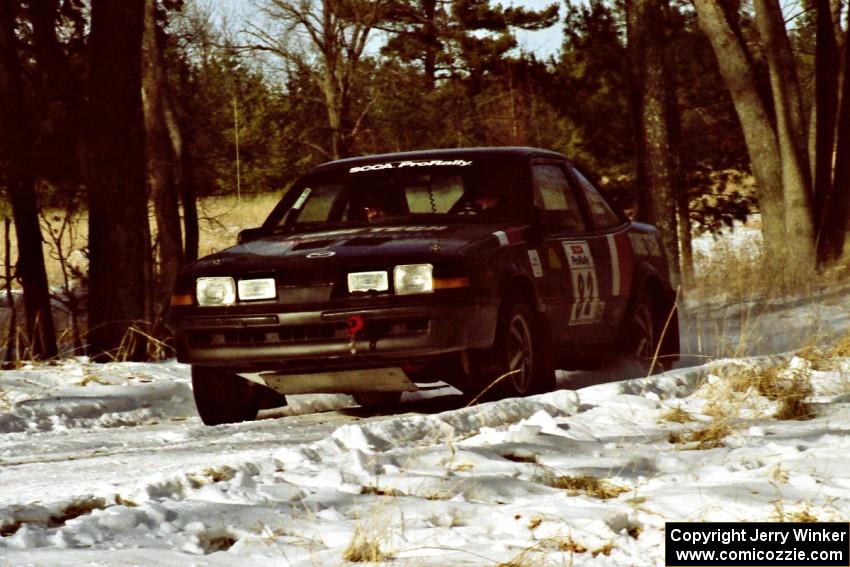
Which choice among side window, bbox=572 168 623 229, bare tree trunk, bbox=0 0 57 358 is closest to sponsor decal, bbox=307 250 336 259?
side window, bbox=572 168 623 229

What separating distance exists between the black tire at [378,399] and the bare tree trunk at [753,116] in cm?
1043

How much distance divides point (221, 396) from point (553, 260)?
2187 millimetres

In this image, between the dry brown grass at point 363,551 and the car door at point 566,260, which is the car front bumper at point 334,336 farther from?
the dry brown grass at point 363,551

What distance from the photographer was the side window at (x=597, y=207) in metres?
9.66

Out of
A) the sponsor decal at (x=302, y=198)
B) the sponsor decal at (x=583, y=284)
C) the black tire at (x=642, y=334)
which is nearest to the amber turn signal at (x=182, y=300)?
the sponsor decal at (x=302, y=198)

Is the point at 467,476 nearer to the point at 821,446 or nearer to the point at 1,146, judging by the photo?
the point at 821,446

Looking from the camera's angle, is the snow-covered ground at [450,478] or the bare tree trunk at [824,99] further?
the bare tree trunk at [824,99]

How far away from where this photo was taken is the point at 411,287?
7.43 metres

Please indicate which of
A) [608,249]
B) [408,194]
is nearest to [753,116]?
[608,249]

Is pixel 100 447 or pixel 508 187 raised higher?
pixel 508 187

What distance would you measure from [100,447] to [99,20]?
6.21 metres

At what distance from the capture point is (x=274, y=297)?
7.57 metres

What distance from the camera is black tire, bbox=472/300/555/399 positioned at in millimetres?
7730

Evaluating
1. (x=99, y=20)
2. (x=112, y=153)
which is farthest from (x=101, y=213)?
(x=99, y=20)
